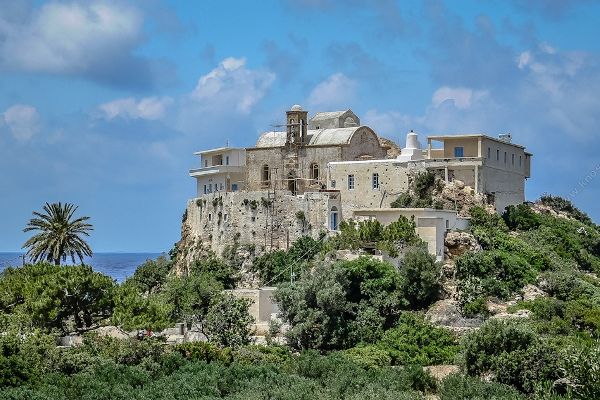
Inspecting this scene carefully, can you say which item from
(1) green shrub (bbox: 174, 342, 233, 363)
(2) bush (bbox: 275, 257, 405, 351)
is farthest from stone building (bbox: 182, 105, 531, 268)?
(1) green shrub (bbox: 174, 342, 233, 363)

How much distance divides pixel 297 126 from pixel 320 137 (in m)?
1.43

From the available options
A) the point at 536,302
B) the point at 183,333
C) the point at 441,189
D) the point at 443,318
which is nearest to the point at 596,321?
the point at 536,302

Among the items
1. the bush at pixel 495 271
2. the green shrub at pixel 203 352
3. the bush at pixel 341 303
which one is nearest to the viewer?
the green shrub at pixel 203 352

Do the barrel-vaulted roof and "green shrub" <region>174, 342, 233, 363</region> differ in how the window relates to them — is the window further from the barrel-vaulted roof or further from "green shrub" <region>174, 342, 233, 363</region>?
"green shrub" <region>174, 342, 233, 363</region>

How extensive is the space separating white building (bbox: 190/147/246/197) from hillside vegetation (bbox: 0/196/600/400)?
6660 millimetres

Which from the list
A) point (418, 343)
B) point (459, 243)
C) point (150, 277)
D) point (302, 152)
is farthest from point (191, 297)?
point (150, 277)

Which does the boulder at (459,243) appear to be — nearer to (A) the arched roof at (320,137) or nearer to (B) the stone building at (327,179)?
(B) the stone building at (327,179)

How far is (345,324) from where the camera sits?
51.3 meters

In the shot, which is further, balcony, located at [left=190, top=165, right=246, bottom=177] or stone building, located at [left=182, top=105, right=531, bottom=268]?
balcony, located at [left=190, top=165, right=246, bottom=177]

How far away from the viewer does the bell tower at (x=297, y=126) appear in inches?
2517

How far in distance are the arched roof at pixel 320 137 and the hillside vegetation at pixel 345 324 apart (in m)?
6.69

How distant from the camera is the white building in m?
66.4

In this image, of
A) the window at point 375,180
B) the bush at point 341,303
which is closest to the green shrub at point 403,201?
the window at point 375,180

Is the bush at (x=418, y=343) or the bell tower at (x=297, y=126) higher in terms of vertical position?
the bell tower at (x=297, y=126)
